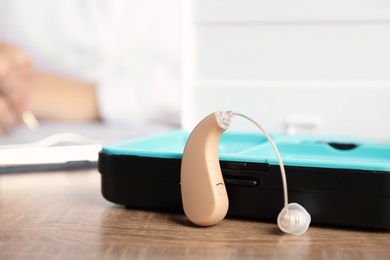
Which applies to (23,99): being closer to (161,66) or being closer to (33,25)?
(33,25)

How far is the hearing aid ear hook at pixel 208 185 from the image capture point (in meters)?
0.66

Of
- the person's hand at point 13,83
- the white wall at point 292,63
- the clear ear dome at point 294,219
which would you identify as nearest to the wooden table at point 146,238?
the clear ear dome at point 294,219

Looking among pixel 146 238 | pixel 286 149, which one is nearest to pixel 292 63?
pixel 286 149

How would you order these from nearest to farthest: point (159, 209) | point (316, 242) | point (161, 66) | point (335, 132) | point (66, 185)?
point (316, 242), point (159, 209), point (66, 185), point (335, 132), point (161, 66)

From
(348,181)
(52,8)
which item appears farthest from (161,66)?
(348,181)

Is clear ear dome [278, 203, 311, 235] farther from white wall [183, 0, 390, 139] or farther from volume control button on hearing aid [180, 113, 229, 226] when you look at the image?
white wall [183, 0, 390, 139]

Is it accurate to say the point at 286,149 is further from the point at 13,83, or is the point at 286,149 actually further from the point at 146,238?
the point at 13,83

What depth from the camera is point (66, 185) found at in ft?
3.22

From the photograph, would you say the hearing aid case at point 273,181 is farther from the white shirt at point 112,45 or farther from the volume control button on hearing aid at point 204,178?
the white shirt at point 112,45

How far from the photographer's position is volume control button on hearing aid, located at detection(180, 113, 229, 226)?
0.67 metres

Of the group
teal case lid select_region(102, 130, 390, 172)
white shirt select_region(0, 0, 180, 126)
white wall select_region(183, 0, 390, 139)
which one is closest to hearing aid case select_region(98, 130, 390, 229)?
teal case lid select_region(102, 130, 390, 172)

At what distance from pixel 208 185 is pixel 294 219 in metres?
Answer: 0.11

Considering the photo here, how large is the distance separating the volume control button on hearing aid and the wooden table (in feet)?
0.08

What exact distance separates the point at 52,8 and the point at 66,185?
1.38 feet
